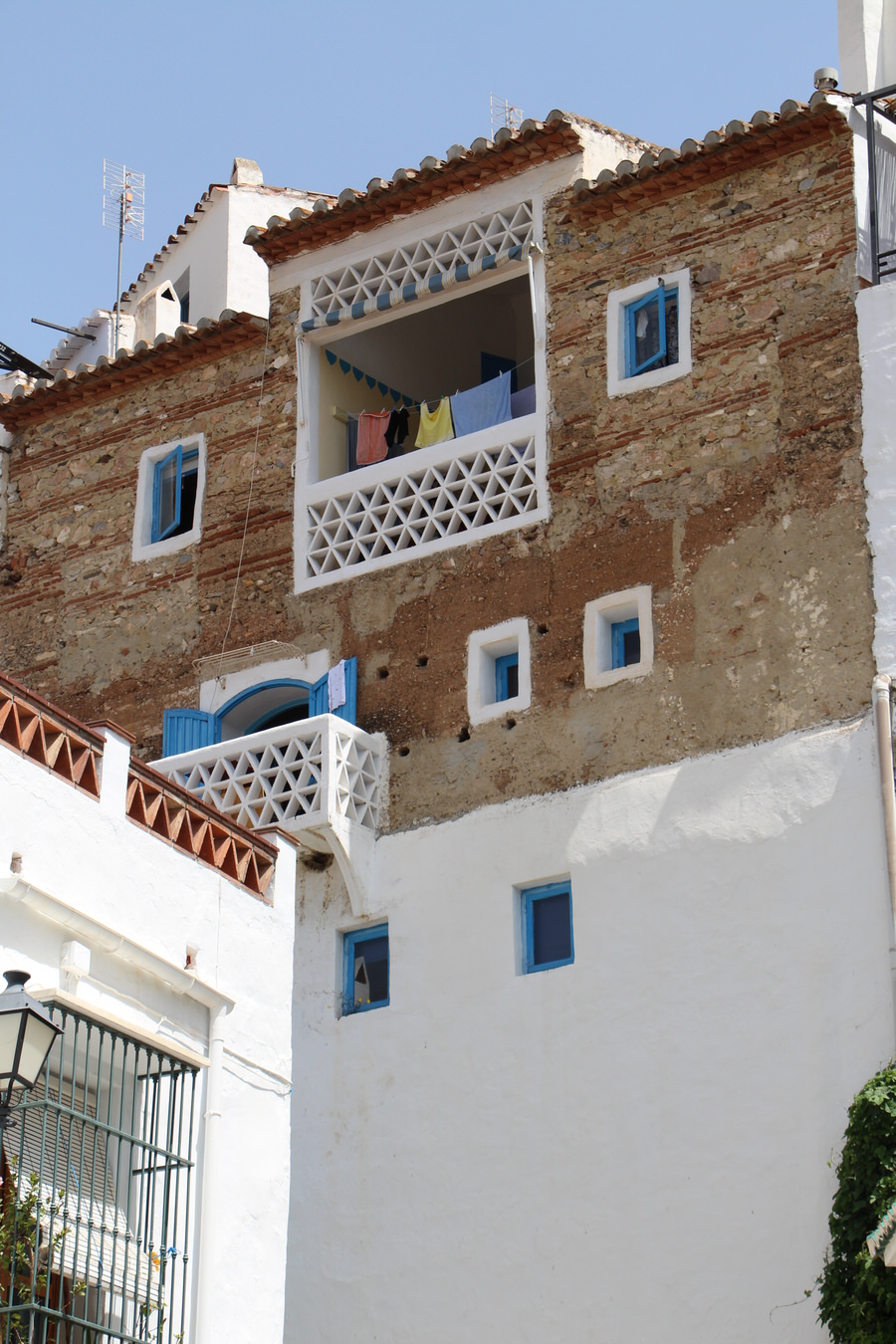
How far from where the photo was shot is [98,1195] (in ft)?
38.4

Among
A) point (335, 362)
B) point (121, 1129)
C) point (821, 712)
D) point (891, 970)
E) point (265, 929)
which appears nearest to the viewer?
point (121, 1129)

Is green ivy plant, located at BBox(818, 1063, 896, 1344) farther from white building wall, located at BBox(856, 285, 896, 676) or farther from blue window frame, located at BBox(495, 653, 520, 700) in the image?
blue window frame, located at BBox(495, 653, 520, 700)

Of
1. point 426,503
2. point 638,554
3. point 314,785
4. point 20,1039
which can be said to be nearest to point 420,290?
point 426,503

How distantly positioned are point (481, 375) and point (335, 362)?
1.87 meters

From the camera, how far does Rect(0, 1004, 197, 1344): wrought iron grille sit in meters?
11.0

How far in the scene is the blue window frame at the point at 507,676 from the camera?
18.7 metres

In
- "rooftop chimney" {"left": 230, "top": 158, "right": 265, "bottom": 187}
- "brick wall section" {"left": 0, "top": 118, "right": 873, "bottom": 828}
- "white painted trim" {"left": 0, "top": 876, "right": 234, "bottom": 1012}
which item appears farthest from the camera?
"rooftop chimney" {"left": 230, "top": 158, "right": 265, "bottom": 187}

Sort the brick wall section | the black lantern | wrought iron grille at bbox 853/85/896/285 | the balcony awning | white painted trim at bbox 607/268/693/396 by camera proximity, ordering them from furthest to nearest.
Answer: the balcony awning < white painted trim at bbox 607/268/693/396 < wrought iron grille at bbox 853/85/896/285 < the brick wall section < the black lantern

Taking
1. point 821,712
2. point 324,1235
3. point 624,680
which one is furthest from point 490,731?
point 324,1235

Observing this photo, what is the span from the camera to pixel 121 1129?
11938 millimetres

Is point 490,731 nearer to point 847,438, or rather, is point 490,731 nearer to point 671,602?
point 671,602

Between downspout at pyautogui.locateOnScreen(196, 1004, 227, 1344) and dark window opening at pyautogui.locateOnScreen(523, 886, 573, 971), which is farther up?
dark window opening at pyautogui.locateOnScreen(523, 886, 573, 971)

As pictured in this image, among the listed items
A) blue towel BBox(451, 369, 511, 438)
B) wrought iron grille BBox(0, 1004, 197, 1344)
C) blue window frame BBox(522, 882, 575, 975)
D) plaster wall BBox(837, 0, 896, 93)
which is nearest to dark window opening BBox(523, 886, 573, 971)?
blue window frame BBox(522, 882, 575, 975)

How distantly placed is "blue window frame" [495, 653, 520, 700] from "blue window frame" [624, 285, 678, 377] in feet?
8.13
